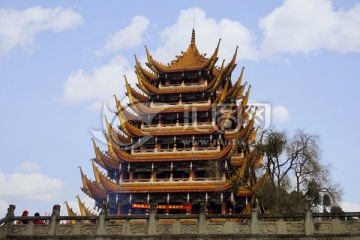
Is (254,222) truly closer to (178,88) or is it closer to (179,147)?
(179,147)

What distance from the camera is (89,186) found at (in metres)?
30.7

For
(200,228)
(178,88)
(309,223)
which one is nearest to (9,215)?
(200,228)

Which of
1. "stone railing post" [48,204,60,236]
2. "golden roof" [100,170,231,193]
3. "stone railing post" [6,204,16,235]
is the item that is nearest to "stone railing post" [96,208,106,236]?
"stone railing post" [48,204,60,236]

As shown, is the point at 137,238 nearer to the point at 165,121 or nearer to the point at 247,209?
the point at 247,209

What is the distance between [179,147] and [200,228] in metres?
15.0

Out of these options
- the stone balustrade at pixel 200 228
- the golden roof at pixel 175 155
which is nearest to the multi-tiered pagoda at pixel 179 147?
the golden roof at pixel 175 155

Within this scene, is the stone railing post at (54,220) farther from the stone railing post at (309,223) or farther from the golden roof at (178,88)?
the golden roof at (178,88)

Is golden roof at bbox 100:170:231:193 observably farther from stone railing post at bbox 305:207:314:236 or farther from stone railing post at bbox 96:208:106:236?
stone railing post at bbox 305:207:314:236

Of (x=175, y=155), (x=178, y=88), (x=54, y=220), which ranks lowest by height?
(x=54, y=220)

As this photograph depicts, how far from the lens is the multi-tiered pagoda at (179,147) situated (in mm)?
28984

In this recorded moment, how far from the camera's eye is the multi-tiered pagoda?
29.0m

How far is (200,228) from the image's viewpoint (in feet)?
57.4

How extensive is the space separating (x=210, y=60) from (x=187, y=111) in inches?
188

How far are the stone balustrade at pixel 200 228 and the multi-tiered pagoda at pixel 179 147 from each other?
24.0 feet
